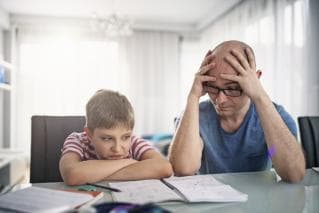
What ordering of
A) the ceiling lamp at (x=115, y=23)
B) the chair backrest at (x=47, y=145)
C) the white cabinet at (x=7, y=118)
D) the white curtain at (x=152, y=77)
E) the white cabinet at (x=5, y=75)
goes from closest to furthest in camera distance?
1. the chair backrest at (x=47, y=145)
2. the ceiling lamp at (x=115, y=23)
3. the white cabinet at (x=5, y=75)
4. the white cabinet at (x=7, y=118)
5. the white curtain at (x=152, y=77)

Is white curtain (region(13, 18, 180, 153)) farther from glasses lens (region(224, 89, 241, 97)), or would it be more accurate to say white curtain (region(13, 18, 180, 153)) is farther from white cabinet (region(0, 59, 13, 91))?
glasses lens (region(224, 89, 241, 97))

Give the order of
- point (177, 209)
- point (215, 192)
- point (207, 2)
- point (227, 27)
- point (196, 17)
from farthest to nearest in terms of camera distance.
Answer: point (196, 17), point (227, 27), point (207, 2), point (215, 192), point (177, 209)

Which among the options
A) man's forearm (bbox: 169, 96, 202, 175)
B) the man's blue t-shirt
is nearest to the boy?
man's forearm (bbox: 169, 96, 202, 175)

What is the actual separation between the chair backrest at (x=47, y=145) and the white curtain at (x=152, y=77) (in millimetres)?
3940

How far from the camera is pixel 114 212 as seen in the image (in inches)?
22.1

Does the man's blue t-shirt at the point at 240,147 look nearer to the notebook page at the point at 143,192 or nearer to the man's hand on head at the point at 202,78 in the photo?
the man's hand on head at the point at 202,78

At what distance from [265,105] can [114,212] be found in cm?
79

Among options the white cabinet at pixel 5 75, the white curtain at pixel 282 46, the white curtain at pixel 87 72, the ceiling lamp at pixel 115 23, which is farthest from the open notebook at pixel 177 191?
the white curtain at pixel 87 72

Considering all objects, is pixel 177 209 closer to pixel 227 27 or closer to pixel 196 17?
pixel 227 27

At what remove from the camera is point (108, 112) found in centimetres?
110

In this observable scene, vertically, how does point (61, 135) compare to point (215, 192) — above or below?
above

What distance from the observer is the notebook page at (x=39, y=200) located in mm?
717

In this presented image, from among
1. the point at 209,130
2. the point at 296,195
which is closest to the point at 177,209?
the point at 296,195

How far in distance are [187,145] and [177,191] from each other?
1.16ft
